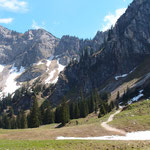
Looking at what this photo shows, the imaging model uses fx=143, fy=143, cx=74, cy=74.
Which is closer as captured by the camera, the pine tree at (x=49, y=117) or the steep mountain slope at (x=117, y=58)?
the pine tree at (x=49, y=117)

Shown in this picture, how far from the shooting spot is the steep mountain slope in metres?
139

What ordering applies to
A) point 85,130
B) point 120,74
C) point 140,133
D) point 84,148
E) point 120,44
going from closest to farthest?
point 84,148
point 140,133
point 85,130
point 120,74
point 120,44

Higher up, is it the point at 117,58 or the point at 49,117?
the point at 117,58

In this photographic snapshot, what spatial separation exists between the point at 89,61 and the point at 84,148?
16649 cm

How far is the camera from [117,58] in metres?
151

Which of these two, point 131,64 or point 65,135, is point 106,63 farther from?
point 65,135

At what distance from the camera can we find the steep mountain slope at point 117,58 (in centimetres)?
13925

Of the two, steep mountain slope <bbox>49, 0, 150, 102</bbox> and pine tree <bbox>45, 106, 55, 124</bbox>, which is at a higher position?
steep mountain slope <bbox>49, 0, 150, 102</bbox>

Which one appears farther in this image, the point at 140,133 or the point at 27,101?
the point at 27,101

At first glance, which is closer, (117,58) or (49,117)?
(49,117)

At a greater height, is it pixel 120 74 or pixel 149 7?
pixel 149 7

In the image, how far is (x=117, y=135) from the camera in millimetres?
26156

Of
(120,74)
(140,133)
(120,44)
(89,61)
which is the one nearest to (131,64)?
(120,74)

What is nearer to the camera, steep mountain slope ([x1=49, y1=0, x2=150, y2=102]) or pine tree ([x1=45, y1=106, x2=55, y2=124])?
pine tree ([x1=45, y1=106, x2=55, y2=124])
